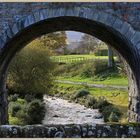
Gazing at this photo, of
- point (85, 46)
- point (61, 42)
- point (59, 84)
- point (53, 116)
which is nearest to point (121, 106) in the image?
point (53, 116)

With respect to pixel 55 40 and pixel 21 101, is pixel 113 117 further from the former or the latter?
pixel 55 40

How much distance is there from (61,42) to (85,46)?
57.7 ft

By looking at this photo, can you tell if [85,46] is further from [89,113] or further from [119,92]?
[89,113]

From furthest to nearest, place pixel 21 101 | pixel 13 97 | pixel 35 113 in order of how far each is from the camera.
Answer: pixel 13 97, pixel 21 101, pixel 35 113

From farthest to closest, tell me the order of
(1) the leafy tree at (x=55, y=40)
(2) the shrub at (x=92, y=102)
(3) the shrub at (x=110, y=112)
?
(1) the leafy tree at (x=55, y=40) < (2) the shrub at (x=92, y=102) < (3) the shrub at (x=110, y=112)

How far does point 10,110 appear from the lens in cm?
2377

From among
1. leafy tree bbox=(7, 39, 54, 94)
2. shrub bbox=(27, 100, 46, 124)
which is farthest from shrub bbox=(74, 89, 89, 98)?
shrub bbox=(27, 100, 46, 124)

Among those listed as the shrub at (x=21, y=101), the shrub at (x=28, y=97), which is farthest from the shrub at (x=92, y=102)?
the shrub at (x=21, y=101)

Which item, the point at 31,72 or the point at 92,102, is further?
the point at 92,102

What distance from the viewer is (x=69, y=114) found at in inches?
1067

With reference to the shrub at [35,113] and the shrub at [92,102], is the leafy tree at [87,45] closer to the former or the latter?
the shrub at [92,102]

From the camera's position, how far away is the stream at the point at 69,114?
24.4 m

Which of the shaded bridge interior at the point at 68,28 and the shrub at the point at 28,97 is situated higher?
the shaded bridge interior at the point at 68,28

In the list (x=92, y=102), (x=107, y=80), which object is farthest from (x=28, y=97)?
(x=107, y=80)
